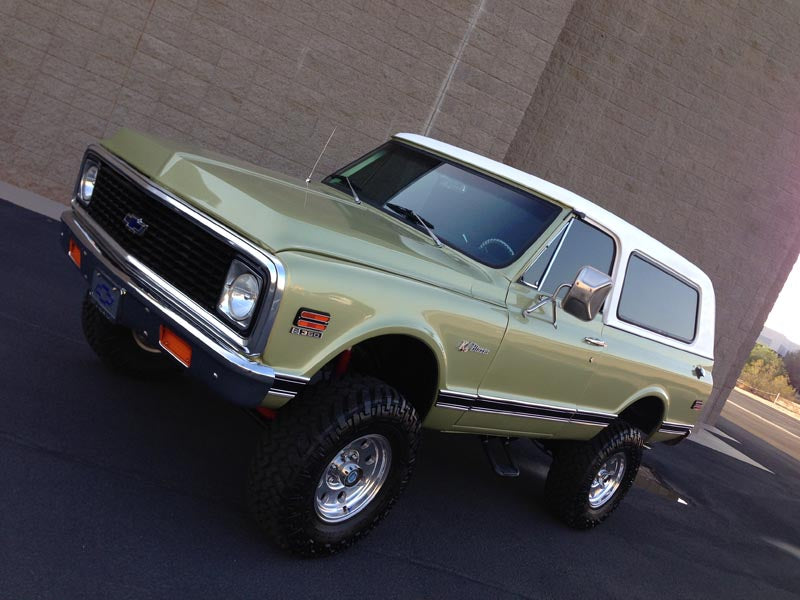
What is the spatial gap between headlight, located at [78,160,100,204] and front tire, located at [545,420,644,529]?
335 cm

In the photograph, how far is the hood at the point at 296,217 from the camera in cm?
298

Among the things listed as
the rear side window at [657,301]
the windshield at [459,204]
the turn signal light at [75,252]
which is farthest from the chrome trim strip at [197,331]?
the rear side window at [657,301]

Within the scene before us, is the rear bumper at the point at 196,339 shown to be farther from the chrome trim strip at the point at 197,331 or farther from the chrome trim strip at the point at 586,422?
the chrome trim strip at the point at 586,422

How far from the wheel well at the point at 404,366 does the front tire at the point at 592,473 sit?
65.1 inches

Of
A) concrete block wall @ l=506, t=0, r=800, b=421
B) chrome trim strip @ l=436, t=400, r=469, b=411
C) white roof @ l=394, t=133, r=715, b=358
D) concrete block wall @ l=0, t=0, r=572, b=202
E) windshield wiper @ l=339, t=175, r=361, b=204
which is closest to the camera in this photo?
chrome trim strip @ l=436, t=400, r=469, b=411

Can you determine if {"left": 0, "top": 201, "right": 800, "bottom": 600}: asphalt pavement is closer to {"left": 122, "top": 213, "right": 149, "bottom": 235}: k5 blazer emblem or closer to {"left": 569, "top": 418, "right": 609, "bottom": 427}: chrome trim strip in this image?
{"left": 569, "top": 418, "right": 609, "bottom": 427}: chrome trim strip

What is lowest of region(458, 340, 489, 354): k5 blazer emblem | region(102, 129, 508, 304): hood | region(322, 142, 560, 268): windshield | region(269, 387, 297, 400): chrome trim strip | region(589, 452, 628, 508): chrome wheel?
region(589, 452, 628, 508): chrome wheel

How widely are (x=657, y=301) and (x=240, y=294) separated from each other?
3219 millimetres

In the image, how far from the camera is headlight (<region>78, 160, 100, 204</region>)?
12.6 feet

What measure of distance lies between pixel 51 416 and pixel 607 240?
3.29m

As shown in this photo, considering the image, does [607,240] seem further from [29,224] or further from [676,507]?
[29,224]

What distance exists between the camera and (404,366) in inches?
147

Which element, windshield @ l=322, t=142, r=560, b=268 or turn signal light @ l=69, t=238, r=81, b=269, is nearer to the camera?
turn signal light @ l=69, t=238, r=81, b=269

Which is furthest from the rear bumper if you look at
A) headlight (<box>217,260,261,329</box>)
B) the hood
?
the hood
